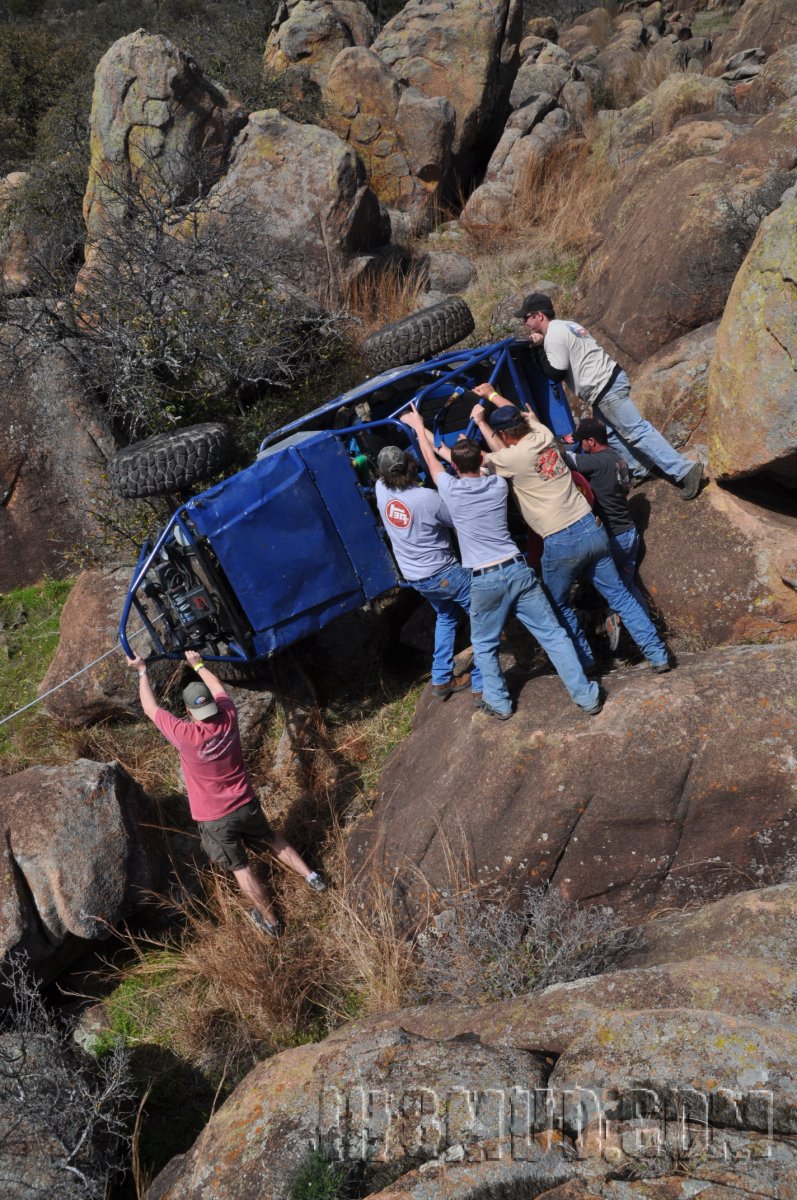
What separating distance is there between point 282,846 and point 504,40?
14.4 metres

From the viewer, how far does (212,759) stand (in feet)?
18.7

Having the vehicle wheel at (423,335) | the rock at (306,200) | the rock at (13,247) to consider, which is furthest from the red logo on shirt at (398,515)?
the rock at (13,247)

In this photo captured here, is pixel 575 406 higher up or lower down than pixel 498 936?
higher up

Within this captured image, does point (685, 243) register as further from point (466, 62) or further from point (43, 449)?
point (466, 62)

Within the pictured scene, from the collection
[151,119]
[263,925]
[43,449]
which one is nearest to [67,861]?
[263,925]

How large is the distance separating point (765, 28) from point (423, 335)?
13.5m

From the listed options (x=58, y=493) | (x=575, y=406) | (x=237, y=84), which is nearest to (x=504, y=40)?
(x=237, y=84)

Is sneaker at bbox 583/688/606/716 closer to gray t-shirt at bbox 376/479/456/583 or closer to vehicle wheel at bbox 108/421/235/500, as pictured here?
gray t-shirt at bbox 376/479/456/583

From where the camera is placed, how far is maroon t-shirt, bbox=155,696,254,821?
5.63m

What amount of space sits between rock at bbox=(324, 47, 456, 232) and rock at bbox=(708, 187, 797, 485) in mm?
8482

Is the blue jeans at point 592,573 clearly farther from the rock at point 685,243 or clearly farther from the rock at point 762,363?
the rock at point 685,243

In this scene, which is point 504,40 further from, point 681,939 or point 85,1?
point 85,1

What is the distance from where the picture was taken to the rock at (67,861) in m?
5.79

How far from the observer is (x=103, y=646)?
7.75 m
